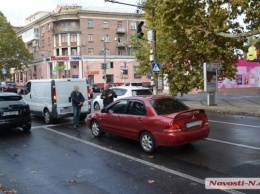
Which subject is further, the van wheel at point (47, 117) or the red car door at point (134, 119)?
the van wheel at point (47, 117)

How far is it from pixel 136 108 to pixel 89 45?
60.3 meters

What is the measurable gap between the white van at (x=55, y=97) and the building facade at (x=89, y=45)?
165ft

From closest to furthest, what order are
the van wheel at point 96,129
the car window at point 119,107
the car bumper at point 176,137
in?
the car bumper at point 176,137 < the car window at point 119,107 < the van wheel at point 96,129

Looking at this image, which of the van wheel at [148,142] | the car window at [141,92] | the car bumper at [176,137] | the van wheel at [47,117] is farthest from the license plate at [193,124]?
the car window at [141,92]

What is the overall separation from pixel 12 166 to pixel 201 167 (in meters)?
4.05

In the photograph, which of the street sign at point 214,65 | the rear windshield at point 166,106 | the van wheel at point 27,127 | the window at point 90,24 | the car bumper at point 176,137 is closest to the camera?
the car bumper at point 176,137

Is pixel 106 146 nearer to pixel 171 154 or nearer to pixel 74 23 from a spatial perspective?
pixel 171 154

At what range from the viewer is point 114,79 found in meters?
66.1

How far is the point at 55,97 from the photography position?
13102mm

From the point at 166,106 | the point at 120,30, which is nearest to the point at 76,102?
the point at 166,106

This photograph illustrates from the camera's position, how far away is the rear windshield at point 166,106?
7.97 m

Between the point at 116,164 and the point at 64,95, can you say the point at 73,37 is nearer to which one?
the point at 64,95

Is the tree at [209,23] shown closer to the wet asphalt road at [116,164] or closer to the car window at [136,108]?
the wet asphalt road at [116,164]

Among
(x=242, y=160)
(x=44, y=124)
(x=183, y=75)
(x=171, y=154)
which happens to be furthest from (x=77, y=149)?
(x=183, y=75)
